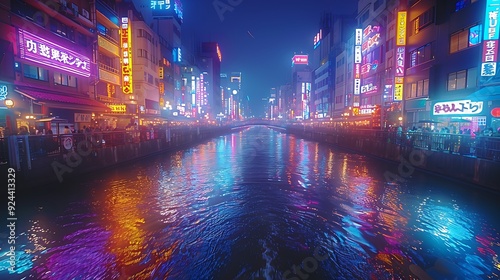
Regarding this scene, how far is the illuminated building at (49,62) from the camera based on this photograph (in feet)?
60.5

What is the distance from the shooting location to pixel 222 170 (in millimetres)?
15000

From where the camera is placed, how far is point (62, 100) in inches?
856

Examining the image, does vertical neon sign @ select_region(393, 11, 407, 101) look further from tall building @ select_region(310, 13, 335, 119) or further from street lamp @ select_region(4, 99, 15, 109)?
tall building @ select_region(310, 13, 335, 119)

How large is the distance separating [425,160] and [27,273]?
1684 cm

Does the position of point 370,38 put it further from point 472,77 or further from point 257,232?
point 257,232

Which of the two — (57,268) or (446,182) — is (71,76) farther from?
(446,182)

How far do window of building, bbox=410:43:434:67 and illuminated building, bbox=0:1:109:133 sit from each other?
33.5m

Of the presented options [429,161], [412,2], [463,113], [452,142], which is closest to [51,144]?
[429,161]

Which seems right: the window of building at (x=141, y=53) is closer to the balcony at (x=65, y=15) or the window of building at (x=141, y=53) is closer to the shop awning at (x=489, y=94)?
the balcony at (x=65, y=15)

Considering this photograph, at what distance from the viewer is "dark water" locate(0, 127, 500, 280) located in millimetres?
4820

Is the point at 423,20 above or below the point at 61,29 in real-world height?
above

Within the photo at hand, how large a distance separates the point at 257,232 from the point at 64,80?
2645cm

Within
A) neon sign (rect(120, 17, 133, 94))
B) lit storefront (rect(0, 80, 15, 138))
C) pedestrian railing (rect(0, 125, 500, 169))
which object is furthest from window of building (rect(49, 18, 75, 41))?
pedestrian railing (rect(0, 125, 500, 169))

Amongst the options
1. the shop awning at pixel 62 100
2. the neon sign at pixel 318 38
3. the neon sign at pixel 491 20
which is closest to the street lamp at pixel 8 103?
the shop awning at pixel 62 100
